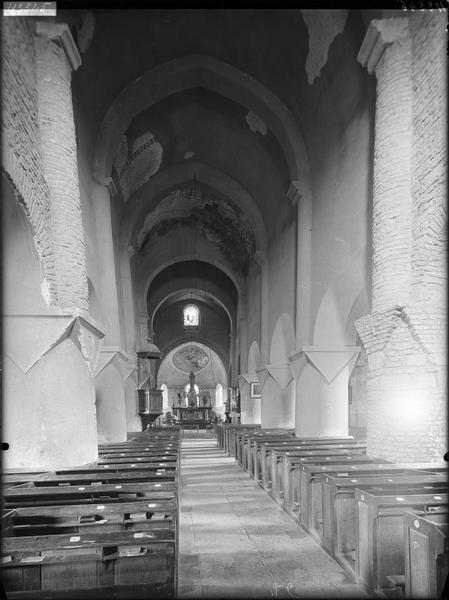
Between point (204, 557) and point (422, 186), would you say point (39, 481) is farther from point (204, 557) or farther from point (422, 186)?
point (422, 186)

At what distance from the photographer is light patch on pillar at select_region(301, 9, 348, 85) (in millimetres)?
9557

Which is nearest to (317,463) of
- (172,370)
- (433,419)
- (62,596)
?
(433,419)

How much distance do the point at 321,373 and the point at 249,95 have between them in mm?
7158

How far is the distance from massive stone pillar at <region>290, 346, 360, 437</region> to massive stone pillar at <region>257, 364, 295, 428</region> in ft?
14.5

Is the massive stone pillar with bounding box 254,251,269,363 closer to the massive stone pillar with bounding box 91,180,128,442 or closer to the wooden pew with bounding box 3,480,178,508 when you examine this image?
the massive stone pillar with bounding box 91,180,128,442

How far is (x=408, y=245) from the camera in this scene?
693 cm

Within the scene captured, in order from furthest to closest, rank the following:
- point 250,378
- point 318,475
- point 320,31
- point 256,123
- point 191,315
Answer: point 191,315
point 250,378
point 256,123
point 320,31
point 318,475

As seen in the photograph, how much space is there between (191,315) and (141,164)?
20.7m

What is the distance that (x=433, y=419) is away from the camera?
21.5 feet

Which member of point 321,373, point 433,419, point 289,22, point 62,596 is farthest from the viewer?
point 321,373

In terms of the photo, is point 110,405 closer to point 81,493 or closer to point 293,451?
point 293,451

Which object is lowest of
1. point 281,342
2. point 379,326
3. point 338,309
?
point 281,342

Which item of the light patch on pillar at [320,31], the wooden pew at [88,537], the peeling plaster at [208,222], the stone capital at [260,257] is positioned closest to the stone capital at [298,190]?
the light patch on pillar at [320,31]

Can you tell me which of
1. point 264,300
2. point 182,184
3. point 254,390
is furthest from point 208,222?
point 254,390
